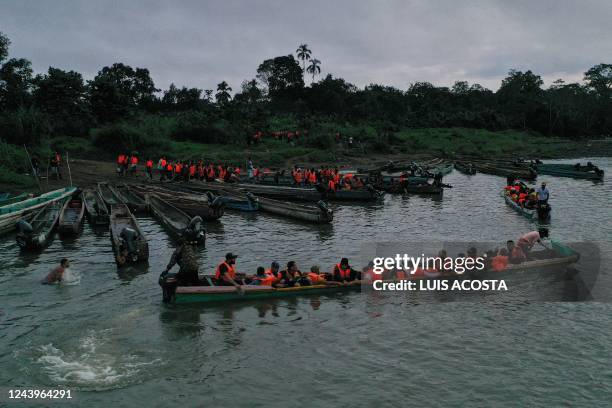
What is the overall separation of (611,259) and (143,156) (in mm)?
38777

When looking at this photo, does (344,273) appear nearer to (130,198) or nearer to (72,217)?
(72,217)

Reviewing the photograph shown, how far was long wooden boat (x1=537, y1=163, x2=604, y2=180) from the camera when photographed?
4314cm

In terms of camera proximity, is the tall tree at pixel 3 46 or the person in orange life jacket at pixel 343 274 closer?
the person in orange life jacket at pixel 343 274

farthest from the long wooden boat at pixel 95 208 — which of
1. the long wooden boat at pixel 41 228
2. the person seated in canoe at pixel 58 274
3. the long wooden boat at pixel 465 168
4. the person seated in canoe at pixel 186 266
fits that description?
the long wooden boat at pixel 465 168

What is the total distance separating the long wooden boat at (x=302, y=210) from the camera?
25156mm

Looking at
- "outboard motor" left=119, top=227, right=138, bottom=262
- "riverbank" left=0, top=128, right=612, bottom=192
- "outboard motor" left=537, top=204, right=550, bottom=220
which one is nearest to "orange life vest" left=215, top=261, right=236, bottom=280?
"outboard motor" left=119, top=227, right=138, bottom=262

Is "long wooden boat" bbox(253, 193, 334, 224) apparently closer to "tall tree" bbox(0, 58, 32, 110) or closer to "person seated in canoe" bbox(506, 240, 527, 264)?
"person seated in canoe" bbox(506, 240, 527, 264)

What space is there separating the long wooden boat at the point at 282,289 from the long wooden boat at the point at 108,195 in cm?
1498

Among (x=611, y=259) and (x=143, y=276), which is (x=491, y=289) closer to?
(x=611, y=259)

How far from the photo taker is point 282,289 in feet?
47.3

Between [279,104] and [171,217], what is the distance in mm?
57318

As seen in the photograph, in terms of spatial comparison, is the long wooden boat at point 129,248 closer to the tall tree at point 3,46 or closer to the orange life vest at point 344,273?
the orange life vest at point 344,273

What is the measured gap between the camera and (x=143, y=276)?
55.2 ft

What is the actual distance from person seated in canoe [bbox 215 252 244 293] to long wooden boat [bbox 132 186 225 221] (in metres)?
11.2
